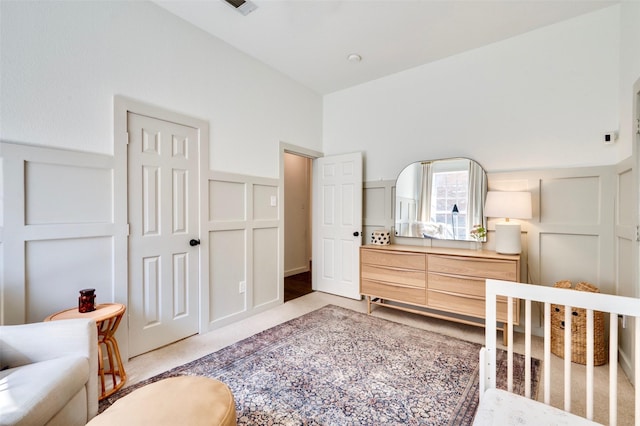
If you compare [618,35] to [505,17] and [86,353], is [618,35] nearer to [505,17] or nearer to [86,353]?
[505,17]

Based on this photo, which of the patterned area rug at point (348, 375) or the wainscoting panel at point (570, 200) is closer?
the patterned area rug at point (348, 375)

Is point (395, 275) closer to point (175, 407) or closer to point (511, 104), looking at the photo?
point (511, 104)

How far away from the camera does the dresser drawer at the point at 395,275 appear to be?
291 centimetres

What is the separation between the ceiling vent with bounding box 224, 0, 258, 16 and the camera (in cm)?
232

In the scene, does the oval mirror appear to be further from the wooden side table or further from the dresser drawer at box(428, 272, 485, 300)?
the wooden side table

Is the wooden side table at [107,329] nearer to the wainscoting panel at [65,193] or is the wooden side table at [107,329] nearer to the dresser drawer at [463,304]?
the wainscoting panel at [65,193]

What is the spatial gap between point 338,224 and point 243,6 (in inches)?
103

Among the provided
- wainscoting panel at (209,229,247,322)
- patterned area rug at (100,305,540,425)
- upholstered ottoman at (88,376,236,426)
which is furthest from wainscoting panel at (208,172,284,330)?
upholstered ottoman at (88,376,236,426)

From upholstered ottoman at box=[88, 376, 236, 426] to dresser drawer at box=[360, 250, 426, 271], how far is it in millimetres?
2162

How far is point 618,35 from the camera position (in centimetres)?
240

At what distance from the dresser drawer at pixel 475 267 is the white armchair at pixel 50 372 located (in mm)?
2676

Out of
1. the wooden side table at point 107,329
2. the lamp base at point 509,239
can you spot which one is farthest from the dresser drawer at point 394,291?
the wooden side table at point 107,329

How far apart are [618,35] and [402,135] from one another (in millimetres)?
1952

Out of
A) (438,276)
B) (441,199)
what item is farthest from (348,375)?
(441,199)
